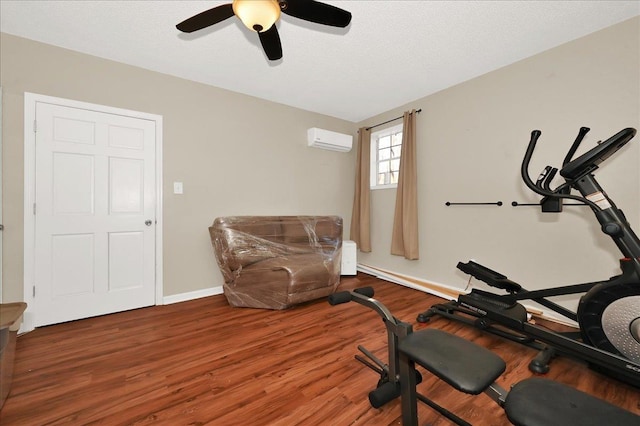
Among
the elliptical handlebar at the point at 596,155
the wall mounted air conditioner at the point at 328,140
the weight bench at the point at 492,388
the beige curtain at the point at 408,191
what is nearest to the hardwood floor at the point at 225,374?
the weight bench at the point at 492,388

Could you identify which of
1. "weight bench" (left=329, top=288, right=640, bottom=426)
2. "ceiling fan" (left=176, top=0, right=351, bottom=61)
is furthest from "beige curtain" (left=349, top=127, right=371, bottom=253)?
"weight bench" (left=329, top=288, right=640, bottom=426)

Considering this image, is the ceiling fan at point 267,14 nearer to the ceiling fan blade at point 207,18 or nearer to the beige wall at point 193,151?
the ceiling fan blade at point 207,18

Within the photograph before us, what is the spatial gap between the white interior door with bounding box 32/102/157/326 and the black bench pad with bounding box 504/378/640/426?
321cm

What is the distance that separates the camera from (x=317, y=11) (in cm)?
155

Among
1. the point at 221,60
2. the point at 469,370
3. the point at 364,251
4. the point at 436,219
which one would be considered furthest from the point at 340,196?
the point at 469,370

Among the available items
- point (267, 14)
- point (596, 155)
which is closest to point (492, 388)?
point (596, 155)

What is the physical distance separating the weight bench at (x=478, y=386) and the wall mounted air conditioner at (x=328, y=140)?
9.65 feet

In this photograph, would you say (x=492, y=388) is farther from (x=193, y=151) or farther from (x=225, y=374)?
(x=193, y=151)

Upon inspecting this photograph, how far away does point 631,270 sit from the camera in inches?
61.7

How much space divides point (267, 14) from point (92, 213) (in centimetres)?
254

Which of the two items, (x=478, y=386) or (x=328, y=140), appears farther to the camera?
(x=328, y=140)

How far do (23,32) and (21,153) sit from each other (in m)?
1.04

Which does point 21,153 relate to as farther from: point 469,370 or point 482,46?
point 482,46

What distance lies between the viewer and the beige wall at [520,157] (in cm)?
213
